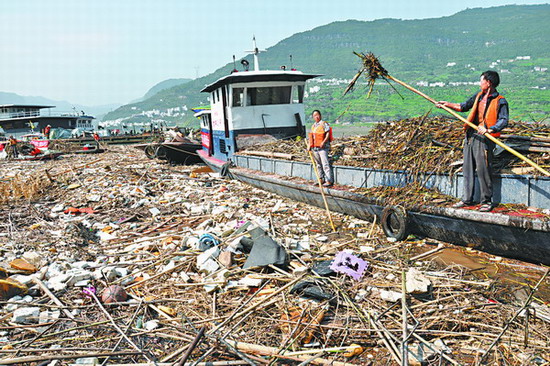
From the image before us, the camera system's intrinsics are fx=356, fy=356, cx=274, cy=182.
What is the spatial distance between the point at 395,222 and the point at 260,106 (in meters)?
7.40

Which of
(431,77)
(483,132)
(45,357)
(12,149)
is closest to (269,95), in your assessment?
(483,132)

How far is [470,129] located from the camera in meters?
5.18

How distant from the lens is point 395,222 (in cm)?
616

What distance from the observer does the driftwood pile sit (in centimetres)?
517

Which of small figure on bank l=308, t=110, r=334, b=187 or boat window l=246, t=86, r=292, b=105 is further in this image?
boat window l=246, t=86, r=292, b=105

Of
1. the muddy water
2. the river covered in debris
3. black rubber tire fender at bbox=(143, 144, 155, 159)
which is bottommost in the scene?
the muddy water

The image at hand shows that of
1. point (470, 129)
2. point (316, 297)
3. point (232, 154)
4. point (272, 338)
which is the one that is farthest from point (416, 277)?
point (232, 154)

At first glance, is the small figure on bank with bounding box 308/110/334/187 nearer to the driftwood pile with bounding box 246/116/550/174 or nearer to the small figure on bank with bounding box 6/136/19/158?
the driftwood pile with bounding box 246/116/550/174

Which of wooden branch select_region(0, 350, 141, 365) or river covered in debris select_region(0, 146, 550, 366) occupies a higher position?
wooden branch select_region(0, 350, 141, 365)

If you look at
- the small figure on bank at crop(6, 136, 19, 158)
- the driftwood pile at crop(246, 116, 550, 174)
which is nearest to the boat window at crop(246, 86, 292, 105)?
the driftwood pile at crop(246, 116, 550, 174)

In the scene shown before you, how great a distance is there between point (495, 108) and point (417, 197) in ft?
6.09

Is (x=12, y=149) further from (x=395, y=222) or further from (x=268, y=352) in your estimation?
(x=268, y=352)

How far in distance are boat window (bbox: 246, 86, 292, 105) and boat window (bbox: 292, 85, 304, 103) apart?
21 centimetres

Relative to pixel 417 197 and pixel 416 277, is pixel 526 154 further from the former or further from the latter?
pixel 416 277
